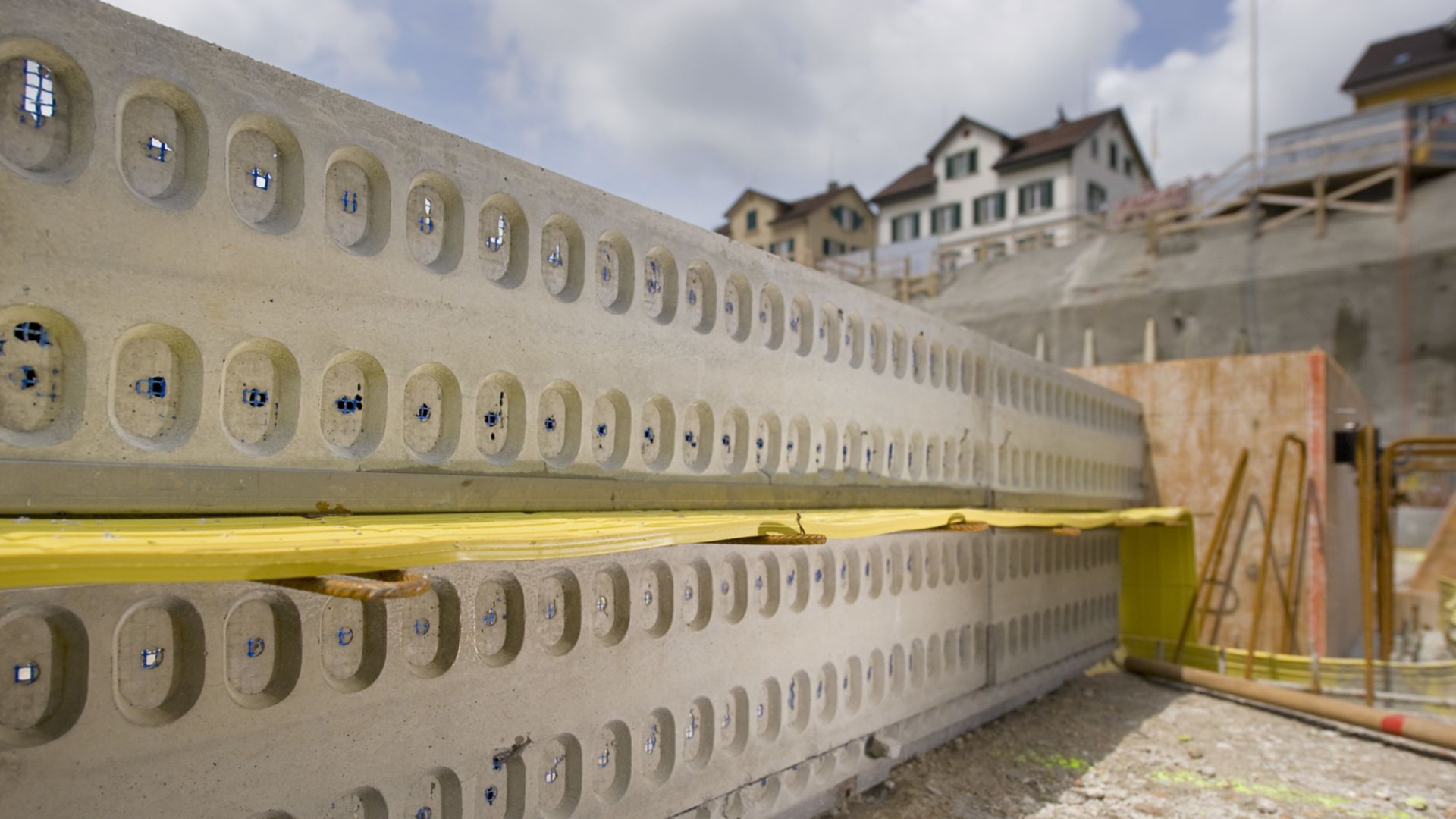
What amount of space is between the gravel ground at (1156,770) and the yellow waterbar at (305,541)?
9.83 ft

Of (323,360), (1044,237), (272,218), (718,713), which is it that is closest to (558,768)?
(718,713)

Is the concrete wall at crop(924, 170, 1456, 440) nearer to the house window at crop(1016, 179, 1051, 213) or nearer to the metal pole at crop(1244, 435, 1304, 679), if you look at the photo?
the house window at crop(1016, 179, 1051, 213)

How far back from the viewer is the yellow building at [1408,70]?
29.8 meters

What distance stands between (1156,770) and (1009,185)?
33505 mm

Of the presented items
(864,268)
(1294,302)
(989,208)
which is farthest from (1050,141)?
(1294,302)

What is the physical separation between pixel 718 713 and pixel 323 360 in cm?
261

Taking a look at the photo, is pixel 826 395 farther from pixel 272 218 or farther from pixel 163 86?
pixel 163 86

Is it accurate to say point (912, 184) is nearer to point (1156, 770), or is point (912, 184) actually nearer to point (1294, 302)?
point (1294, 302)

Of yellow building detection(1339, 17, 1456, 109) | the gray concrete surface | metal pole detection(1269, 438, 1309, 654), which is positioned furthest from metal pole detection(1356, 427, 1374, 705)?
yellow building detection(1339, 17, 1456, 109)

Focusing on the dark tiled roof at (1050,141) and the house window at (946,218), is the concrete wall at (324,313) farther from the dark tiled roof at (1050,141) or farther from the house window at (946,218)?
the house window at (946,218)

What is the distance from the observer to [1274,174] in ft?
81.1

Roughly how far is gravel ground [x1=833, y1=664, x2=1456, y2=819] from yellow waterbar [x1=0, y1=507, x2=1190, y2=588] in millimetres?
2996

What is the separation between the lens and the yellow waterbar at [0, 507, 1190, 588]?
185cm

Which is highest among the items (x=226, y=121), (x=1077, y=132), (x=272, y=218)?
(x=1077, y=132)
